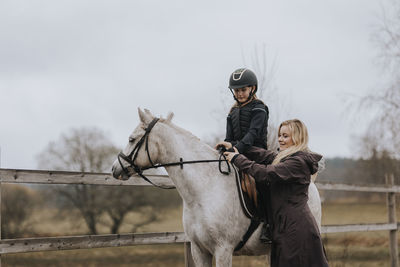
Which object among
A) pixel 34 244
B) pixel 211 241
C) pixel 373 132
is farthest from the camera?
pixel 373 132

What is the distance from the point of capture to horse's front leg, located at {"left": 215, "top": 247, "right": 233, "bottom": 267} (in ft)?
13.0

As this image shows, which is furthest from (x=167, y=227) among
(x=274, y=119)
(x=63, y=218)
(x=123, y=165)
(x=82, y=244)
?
(x=123, y=165)

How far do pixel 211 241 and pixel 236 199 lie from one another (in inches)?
17.8

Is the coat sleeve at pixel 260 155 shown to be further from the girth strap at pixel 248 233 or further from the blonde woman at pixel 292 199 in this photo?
the girth strap at pixel 248 233

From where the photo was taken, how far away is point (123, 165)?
420 centimetres

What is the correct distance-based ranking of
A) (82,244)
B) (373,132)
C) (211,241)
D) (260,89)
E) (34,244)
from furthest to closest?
(373,132), (260,89), (82,244), (34,244), (211,241)

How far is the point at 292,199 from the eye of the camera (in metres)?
3.70

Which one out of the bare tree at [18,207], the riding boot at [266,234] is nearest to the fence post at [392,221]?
the riding boot at [266,234]

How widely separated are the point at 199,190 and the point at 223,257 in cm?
63

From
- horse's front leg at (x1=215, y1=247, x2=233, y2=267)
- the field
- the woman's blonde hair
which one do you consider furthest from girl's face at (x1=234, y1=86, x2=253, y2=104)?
the field

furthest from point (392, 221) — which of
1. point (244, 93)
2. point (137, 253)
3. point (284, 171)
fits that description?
point (137, 253)

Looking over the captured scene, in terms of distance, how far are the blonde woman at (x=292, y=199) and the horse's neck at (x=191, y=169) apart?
14.0 inches

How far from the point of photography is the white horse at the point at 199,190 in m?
4.02

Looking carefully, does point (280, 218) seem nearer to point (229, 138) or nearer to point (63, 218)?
point (229, 138)
